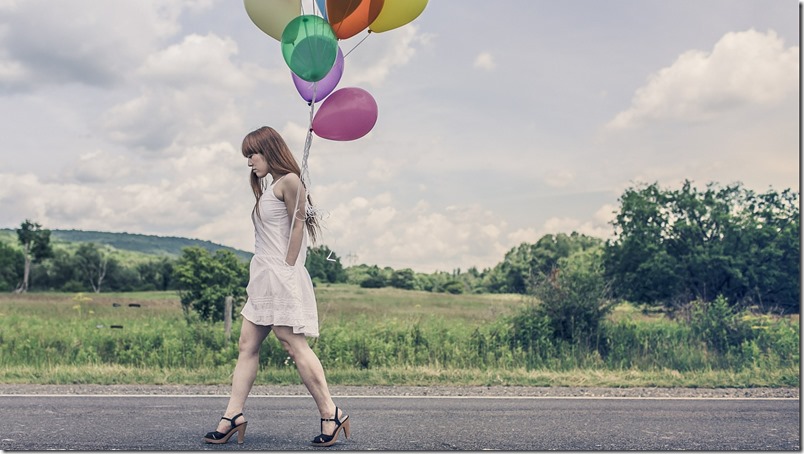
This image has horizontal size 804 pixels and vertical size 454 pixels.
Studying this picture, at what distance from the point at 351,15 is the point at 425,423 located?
335cm

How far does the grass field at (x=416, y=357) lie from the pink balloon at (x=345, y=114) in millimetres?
4400

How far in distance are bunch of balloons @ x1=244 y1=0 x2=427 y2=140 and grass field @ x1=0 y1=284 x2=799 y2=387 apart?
14.6 ft

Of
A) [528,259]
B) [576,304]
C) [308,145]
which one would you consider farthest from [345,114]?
[528,259]

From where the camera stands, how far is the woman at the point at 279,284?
4840 millimetres

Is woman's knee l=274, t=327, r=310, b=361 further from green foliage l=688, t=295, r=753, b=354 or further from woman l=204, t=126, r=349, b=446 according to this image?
green foliage l=688, t=295, r=753, b=354

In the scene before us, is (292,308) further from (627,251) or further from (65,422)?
(627,251)

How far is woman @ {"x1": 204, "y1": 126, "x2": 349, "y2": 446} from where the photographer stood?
484 cm

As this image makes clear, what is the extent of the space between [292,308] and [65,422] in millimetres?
2513

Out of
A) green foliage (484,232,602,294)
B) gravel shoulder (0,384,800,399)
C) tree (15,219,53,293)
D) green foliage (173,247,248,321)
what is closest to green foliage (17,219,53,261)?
tree (15,219,53,293)

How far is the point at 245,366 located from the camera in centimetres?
499

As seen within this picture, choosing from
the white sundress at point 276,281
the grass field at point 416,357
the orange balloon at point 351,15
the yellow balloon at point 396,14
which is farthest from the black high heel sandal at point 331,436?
the grass field at point 416,357

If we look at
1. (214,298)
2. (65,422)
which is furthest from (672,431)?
(214,298)

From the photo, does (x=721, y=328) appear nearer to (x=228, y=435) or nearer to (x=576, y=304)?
(x=576, y=304)

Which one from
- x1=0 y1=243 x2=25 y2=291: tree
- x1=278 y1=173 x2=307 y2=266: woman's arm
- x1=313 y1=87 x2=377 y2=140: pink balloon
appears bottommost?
x1=278 y1=173 x2=307 y2=266: woman's arm
